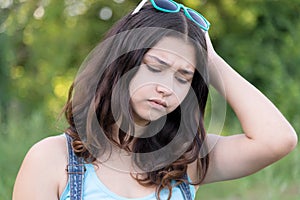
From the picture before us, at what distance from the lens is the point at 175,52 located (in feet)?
6.61

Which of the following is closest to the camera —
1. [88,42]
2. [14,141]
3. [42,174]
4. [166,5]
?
[42,174]

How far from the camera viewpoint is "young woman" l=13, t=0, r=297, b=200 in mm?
1973

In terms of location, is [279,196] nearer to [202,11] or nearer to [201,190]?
[201,190]

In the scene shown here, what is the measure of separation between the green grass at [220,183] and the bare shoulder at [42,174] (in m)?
2.26

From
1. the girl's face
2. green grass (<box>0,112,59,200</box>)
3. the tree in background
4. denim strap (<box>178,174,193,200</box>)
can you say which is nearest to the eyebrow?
the girl's face

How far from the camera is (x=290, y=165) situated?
5367 mm

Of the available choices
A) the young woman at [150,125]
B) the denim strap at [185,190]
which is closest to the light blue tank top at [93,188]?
the young woman at [150,125]

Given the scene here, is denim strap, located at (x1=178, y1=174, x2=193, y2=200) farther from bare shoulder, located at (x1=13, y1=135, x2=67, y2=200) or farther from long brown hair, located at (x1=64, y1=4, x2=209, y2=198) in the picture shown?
bare shoulder, located at (x1=13, y1=135, x2=67, y2=200)

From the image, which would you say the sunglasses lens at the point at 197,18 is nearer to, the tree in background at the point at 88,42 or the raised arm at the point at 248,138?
the raised arm at the point at 248,138

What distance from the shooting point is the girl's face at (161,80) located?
6.47 feet

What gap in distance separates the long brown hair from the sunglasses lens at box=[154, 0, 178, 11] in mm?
20

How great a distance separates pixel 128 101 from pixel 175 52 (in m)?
0.19

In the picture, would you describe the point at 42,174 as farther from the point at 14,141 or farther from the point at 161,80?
the point at 14,141

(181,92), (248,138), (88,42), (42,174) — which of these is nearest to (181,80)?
(181,92)
